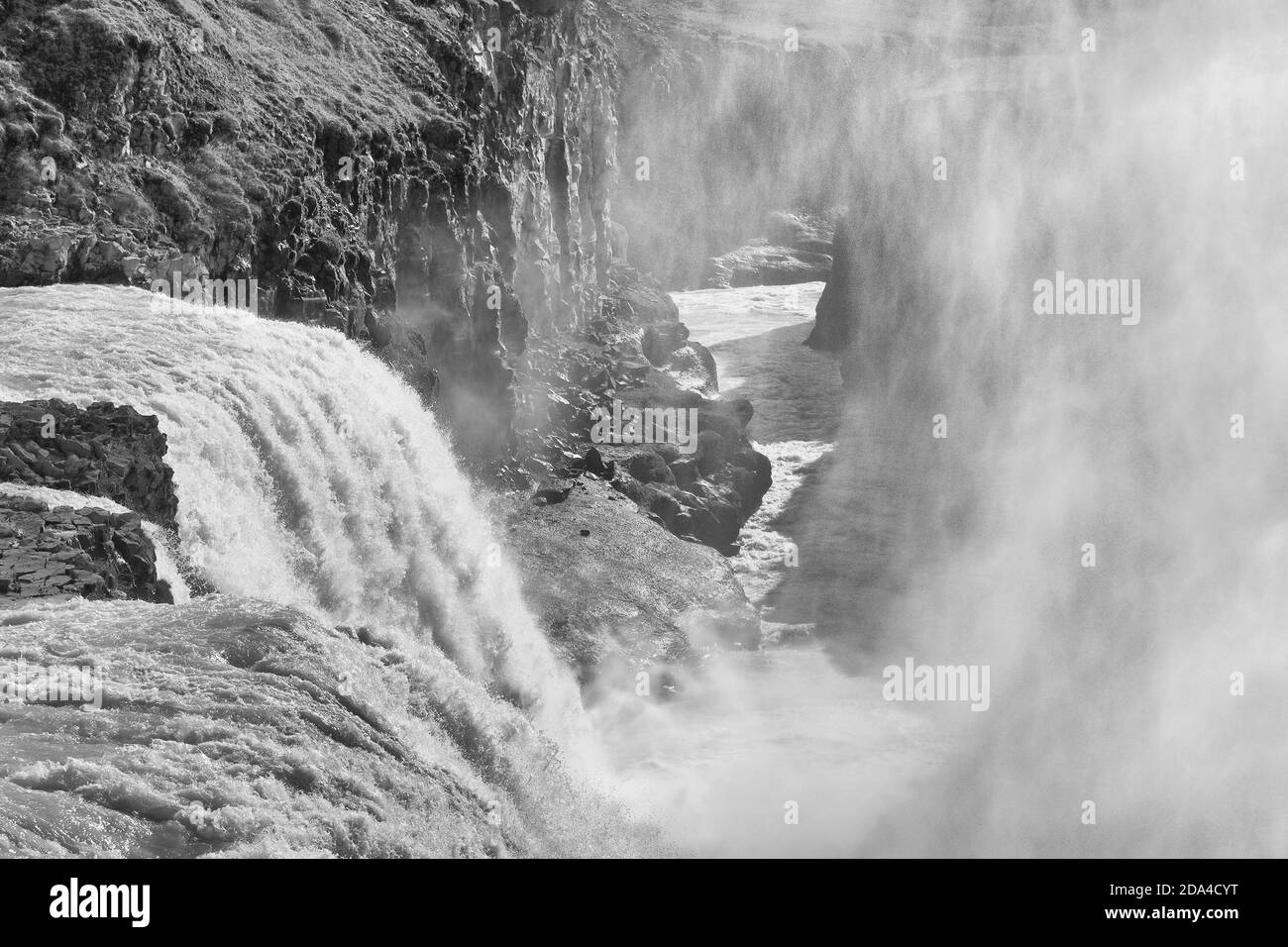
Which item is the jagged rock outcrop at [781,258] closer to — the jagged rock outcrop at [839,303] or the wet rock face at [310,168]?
the jagged rock outcrop at [839,303]

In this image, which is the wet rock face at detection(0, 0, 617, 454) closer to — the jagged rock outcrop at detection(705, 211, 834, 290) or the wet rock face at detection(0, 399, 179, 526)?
the wet rock face at detection(0, 399, 179, 526)

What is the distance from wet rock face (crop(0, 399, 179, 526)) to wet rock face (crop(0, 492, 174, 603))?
96cm

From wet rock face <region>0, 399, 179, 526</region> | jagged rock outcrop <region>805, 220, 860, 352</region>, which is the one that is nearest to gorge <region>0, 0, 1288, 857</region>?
wet rock face <region>0, 399, 179, 526</region>

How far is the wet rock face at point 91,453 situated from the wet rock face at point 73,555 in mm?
958

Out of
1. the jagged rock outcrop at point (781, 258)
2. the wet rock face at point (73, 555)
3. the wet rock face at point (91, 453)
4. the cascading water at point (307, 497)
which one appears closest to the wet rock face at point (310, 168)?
the cascading water at point (307, 497)

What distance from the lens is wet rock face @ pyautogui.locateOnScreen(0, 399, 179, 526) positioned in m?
17.6

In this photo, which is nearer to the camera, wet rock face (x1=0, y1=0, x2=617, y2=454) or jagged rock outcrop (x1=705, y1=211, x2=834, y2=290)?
wet rock face (x1=0, y1=0, x2=617, y2=454)

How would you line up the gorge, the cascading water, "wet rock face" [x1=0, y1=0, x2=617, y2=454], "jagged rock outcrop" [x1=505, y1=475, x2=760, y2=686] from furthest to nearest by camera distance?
1. "jagged rock outcrop" [x1=505, y1=475, x2=760, y2=686]
2. "wet rock face" [x1=0, y1=0, x2=617, y2=454]
3. the cascading water
4. the gorge

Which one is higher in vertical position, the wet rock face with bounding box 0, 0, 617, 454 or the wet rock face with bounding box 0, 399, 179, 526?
the wet rock face with bounding box 0, 0, 617, 454

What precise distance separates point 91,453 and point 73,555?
309 cm

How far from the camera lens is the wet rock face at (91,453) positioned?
57.9 ft

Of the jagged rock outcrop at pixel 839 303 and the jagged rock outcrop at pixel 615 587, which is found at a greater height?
the jagged rock outcrop at pixel 839 303

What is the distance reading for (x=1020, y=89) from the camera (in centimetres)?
6794

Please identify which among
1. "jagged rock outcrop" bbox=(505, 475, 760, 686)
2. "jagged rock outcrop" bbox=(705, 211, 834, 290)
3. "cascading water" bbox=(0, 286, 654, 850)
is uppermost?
"jagged rock outcrop" bbox=(705, 211, 834, 290)
